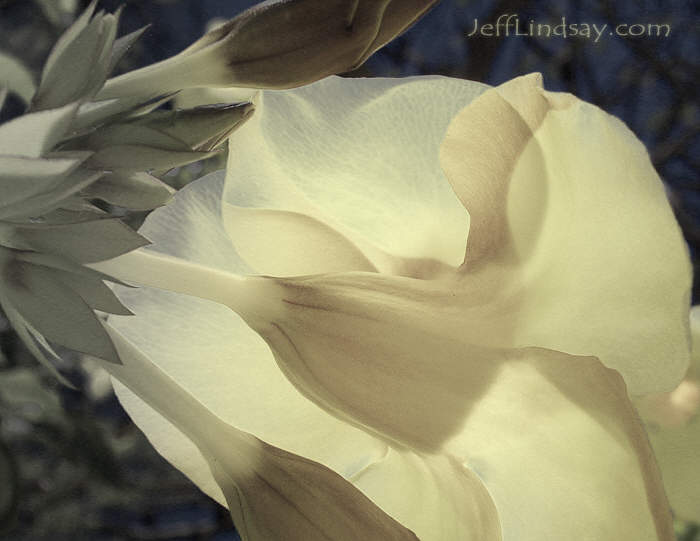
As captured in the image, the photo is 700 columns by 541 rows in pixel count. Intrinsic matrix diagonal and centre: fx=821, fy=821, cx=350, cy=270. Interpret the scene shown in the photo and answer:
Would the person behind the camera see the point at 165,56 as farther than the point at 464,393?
Yes

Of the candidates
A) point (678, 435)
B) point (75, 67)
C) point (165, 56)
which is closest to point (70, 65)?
point (75, 67)

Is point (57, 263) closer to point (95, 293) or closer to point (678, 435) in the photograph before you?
point (95, 293)

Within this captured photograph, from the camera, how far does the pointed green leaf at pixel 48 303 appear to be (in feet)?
0.34

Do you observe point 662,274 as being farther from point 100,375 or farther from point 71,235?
point 100,375

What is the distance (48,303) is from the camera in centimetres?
10

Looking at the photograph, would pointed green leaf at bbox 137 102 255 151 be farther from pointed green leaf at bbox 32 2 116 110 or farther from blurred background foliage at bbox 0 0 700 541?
blurred background foliage at bbox 0 0 700 541

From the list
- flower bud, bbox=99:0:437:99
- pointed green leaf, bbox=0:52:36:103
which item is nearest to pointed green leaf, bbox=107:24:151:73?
flower bud, bbox=99:0:437:99

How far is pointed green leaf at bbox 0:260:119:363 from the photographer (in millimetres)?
104

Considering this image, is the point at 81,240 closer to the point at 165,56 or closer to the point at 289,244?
the point at 289,244

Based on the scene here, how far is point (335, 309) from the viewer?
0.12 m

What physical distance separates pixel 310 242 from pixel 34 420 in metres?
0.28

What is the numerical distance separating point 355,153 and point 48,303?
0.07 m

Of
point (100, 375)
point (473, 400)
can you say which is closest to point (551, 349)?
point (473, 400)

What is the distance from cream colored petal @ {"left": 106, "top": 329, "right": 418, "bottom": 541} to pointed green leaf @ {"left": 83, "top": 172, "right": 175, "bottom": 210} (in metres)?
0.02
